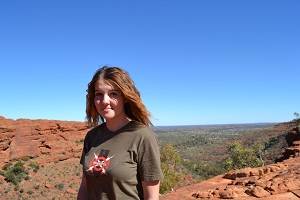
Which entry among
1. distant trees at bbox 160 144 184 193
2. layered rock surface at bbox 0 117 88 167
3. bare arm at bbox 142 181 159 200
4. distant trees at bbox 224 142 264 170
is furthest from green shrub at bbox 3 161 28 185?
bare arm at bbox 142 181 159 200

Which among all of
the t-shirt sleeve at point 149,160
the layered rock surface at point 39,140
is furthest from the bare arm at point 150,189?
the layered rock surface at point 39,140

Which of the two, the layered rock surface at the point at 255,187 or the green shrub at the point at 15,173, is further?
the green shrub at the point at 15,173

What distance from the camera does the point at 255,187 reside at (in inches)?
358

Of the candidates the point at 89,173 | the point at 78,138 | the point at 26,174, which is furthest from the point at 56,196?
the point at 89,173

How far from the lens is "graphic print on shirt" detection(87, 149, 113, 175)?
8.61 ft

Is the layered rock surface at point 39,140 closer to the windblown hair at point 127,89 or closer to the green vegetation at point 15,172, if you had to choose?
the green vegetation at point 15,172

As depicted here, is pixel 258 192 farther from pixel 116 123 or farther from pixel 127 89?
pixel 127 89

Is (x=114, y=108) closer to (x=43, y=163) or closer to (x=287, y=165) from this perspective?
(x=287, y=165)

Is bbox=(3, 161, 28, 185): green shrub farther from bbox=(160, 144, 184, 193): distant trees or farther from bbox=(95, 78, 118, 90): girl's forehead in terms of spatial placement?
bbox=(95, 78, 118, 90): girl's forehead

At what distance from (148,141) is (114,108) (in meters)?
0.34

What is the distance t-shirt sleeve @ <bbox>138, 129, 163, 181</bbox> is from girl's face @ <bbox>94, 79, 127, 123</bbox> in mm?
272

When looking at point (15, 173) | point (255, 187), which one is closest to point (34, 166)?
point (15, 173)

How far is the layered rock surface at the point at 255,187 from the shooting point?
877 centimetres

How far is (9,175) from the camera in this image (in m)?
42.7
